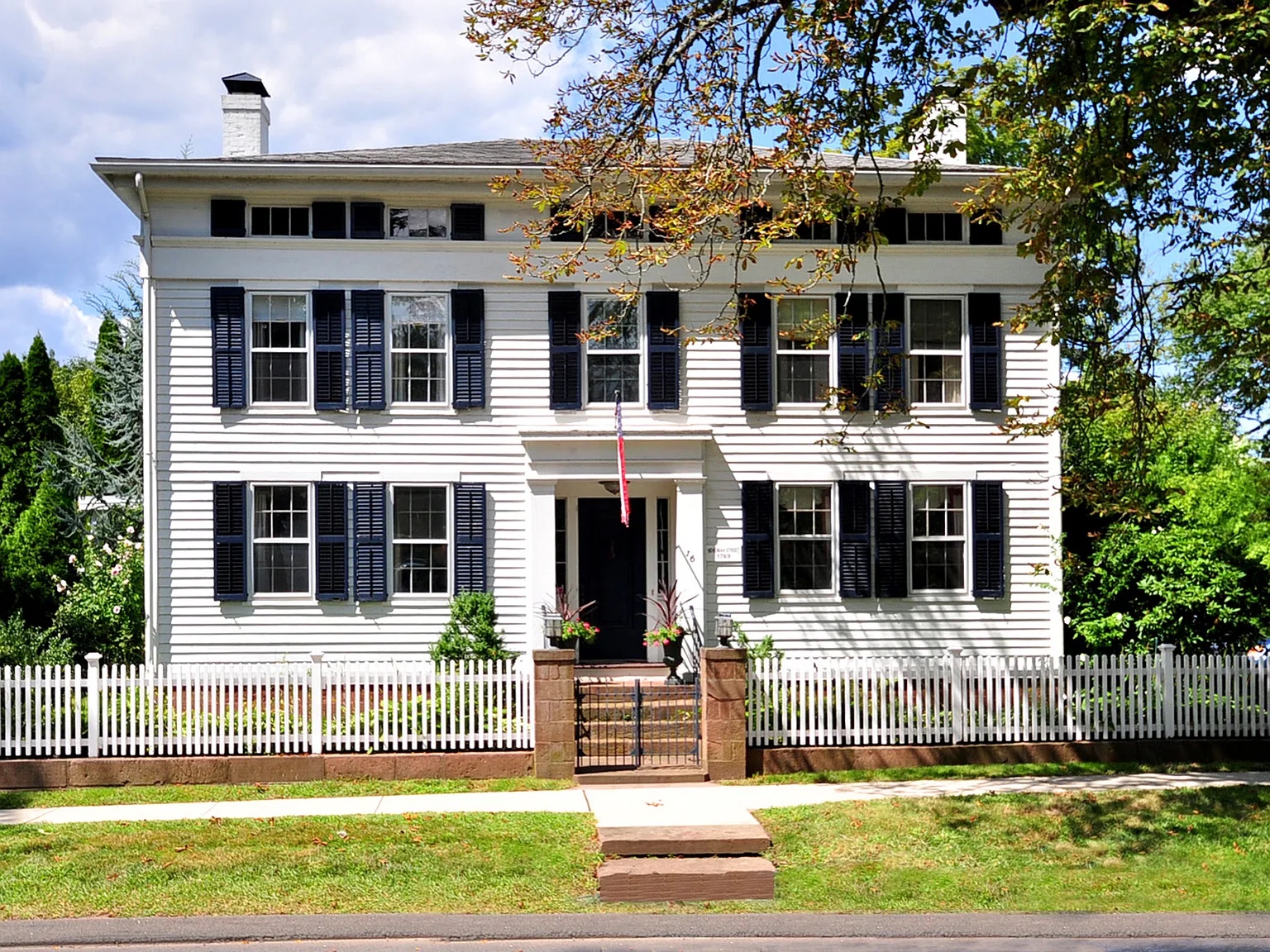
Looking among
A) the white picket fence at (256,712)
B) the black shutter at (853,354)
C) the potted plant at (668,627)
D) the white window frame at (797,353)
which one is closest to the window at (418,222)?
the white window frame at (797,353)

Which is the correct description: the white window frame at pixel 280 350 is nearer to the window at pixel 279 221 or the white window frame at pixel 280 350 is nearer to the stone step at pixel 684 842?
the window at pixel 279 221

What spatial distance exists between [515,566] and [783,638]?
3.90 m

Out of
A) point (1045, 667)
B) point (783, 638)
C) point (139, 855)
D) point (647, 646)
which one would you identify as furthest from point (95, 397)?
point (1045, 667)

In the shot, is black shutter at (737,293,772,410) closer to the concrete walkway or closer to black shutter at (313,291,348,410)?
black shutter at (313,291,348,410)

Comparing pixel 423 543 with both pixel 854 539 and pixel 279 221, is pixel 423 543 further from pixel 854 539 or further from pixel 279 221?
pixel 854 539

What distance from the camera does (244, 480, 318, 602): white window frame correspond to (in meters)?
18.4

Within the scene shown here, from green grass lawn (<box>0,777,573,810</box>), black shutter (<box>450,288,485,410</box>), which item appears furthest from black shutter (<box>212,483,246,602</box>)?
green grass lawn (<box>0,777,573,810</box>)

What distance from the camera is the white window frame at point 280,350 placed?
18.4m

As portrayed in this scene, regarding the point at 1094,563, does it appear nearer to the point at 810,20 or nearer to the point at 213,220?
the point at 810,20

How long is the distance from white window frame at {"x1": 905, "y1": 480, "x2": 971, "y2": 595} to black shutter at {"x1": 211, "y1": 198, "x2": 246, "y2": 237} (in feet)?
32.8

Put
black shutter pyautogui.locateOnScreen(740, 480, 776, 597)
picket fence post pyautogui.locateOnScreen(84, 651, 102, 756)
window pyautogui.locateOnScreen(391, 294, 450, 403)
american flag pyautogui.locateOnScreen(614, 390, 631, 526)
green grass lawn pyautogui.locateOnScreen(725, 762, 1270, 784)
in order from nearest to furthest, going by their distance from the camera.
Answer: picket fence post pyautogui.locateOnScreen(84, 651, 102, 756)
green grass lawn pyautogui.locateOnScreen(725, 762, 1270, 784)
american flag pyautogui.locateOnScreen(614, 390, 631, 526)
window pyautogui.locateOnScreen(391, 294, 450, 403)
black shutter pyautogui.locateOnScreen(740, 480, 776, 597)

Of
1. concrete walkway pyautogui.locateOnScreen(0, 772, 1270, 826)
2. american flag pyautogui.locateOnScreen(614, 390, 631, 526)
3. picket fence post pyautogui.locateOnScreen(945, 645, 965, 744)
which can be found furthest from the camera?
american flag pyautogui.locateOnScreen(614, 390, 631, 526)

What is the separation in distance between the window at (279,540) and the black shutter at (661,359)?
5.03 m

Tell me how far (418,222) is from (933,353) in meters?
7.47
